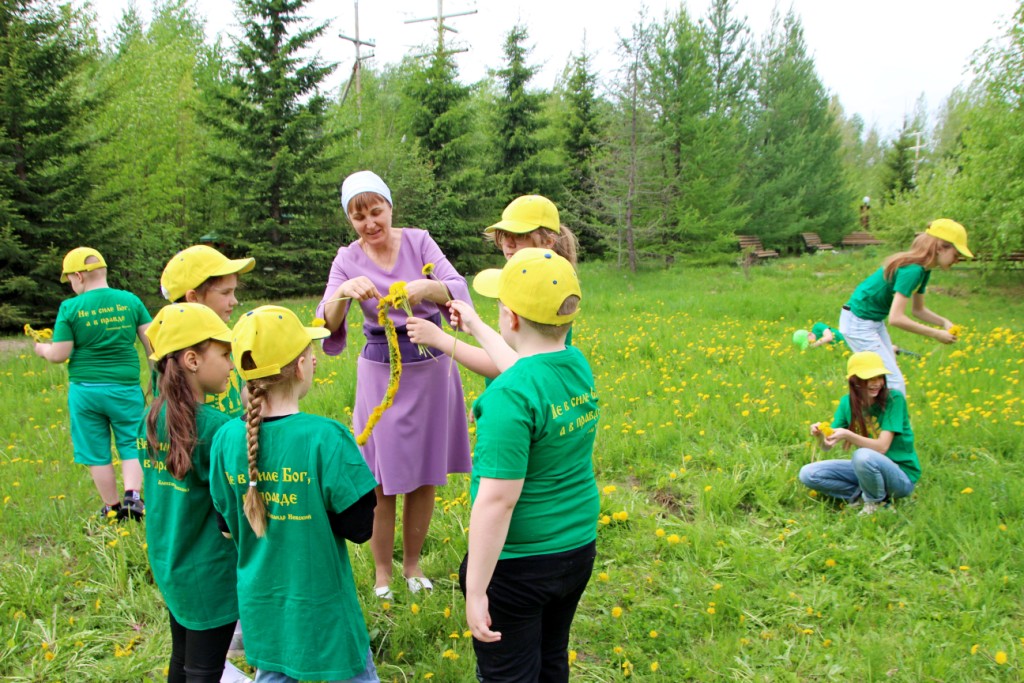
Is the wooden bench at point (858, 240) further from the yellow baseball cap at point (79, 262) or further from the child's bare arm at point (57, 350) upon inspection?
the child's bare arm at point (57, 350)

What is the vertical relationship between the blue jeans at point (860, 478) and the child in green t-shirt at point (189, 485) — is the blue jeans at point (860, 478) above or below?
below

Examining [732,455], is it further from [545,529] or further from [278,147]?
[278,147]

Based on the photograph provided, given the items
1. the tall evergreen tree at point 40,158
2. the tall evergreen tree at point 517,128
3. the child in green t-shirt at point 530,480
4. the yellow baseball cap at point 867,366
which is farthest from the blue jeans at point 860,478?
the tall evergreen tree at point 517,128

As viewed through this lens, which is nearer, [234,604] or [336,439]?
[336,439]

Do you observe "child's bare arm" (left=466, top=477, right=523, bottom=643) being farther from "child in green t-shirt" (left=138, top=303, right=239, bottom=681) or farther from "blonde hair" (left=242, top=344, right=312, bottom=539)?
"child in green t-shirt" (left=138, top=303, right=239, bottom=681)

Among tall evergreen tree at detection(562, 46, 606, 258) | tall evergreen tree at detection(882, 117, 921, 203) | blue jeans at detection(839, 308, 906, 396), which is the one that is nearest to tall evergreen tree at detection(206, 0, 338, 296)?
tall evergreen tree at detection(562, 46, 606, 258)

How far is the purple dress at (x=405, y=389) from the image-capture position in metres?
3.25

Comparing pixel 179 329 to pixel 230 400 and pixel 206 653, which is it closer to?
pixel 230 400

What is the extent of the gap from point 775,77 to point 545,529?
31.7m

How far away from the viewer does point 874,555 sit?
3.85 metres

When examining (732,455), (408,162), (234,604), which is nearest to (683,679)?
(234,604)

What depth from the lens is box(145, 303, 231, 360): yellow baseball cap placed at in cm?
233

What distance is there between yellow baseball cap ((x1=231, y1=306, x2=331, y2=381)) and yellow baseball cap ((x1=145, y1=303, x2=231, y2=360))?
336 mm

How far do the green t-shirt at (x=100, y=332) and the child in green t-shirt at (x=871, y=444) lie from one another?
4.52 meters
